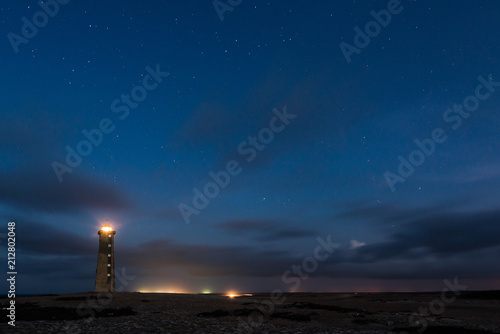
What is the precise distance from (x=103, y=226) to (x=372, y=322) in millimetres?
49439

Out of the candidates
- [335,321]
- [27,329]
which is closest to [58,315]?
[27,329]

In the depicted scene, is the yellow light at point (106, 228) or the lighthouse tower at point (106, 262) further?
the yellow light at point (106, 228)

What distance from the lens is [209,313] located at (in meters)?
33.4

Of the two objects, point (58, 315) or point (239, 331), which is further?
point (58, 315)

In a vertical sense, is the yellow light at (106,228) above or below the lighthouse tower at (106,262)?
above

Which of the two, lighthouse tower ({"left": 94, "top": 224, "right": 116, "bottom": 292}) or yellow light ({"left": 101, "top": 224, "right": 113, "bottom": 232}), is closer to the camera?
lighthouse tower ({"left": 94, "top": 224, "right": 116, "bottom": 292})

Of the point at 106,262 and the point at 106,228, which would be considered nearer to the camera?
the point at 106,262

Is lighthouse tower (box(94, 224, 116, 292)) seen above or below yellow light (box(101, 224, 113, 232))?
below

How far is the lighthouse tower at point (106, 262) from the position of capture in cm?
5959

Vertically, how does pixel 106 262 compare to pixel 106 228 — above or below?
below

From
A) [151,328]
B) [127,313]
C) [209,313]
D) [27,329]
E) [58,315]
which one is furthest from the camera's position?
[209,313]

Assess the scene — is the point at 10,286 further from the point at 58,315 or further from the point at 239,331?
the point at 239,331

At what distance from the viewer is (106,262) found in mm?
61281

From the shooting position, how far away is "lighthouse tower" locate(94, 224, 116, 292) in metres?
59.6
